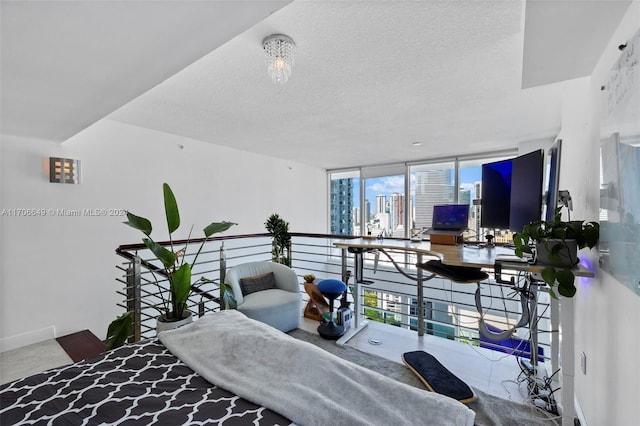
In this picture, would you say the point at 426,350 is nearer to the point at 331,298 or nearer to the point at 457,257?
the point at 331,298

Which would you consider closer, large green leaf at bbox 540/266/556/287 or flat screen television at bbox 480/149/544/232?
large green leaf at bbox 540/266/556/287

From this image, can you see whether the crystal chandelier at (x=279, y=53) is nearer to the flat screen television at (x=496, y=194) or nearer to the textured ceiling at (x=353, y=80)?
the textured ceiling at (x=353, y=80)

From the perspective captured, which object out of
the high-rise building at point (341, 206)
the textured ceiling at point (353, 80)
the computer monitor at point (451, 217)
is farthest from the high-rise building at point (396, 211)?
the computer monitor at point (451, 217)

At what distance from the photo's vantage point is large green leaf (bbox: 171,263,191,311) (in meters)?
2.28

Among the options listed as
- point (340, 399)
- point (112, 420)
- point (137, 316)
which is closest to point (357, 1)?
point (340, 399)

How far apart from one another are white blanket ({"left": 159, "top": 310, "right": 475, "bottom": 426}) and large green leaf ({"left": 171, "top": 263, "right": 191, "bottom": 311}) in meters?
0.85

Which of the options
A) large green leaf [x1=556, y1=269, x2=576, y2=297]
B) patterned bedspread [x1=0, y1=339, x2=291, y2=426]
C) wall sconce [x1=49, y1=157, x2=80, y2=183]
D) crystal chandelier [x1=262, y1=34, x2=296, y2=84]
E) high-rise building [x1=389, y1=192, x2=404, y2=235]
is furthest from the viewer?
high-rise building [x1=389, y1=192, x2=404, y2=235]

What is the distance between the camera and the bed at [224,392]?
3.02ft

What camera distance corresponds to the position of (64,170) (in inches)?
113

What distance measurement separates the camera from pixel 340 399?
101 cm

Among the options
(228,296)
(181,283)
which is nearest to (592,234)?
(228,296)

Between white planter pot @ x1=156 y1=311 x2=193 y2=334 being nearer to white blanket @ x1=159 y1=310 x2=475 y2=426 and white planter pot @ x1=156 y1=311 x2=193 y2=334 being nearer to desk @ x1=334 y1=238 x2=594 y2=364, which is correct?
white blanket @ x1=159 y1=310 x2=475 y2=426

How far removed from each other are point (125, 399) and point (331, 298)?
6.87 ft

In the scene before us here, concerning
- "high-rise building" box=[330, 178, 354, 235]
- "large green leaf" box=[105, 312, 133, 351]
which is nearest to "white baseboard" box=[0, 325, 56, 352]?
"large green leaf" box=[105, 312, 133, 351]
